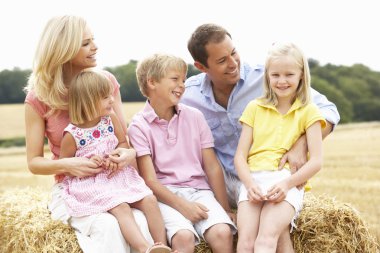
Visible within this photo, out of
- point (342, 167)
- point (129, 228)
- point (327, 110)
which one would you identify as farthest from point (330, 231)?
point (342, 167)

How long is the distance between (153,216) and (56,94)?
36.6 inches

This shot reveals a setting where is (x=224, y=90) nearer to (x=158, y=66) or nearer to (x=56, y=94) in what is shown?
(x=158, y=66)

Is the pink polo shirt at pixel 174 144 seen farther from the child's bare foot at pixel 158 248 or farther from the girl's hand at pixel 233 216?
the child's bare foot at pixel 158 248

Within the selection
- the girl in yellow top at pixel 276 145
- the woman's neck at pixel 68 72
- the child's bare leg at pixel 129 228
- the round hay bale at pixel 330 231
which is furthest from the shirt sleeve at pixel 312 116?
the woman's neck at pixel 68 72

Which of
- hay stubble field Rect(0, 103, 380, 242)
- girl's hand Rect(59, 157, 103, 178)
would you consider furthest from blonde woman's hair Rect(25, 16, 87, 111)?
hay stubble field Rect(0, 103, 380, 242)

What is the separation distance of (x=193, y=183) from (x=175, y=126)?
1.19ft

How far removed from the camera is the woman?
373 cm

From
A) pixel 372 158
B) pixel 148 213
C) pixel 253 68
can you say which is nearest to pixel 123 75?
pixel 372 158

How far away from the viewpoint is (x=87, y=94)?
3.68m

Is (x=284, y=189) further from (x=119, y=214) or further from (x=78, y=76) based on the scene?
(x=78, y=76)

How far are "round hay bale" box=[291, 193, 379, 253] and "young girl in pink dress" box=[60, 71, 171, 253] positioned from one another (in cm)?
84

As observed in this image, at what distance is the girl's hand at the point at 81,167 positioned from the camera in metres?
3.65

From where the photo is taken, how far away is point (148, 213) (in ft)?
11.8

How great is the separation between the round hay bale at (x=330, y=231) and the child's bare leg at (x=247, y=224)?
1.15 ft
